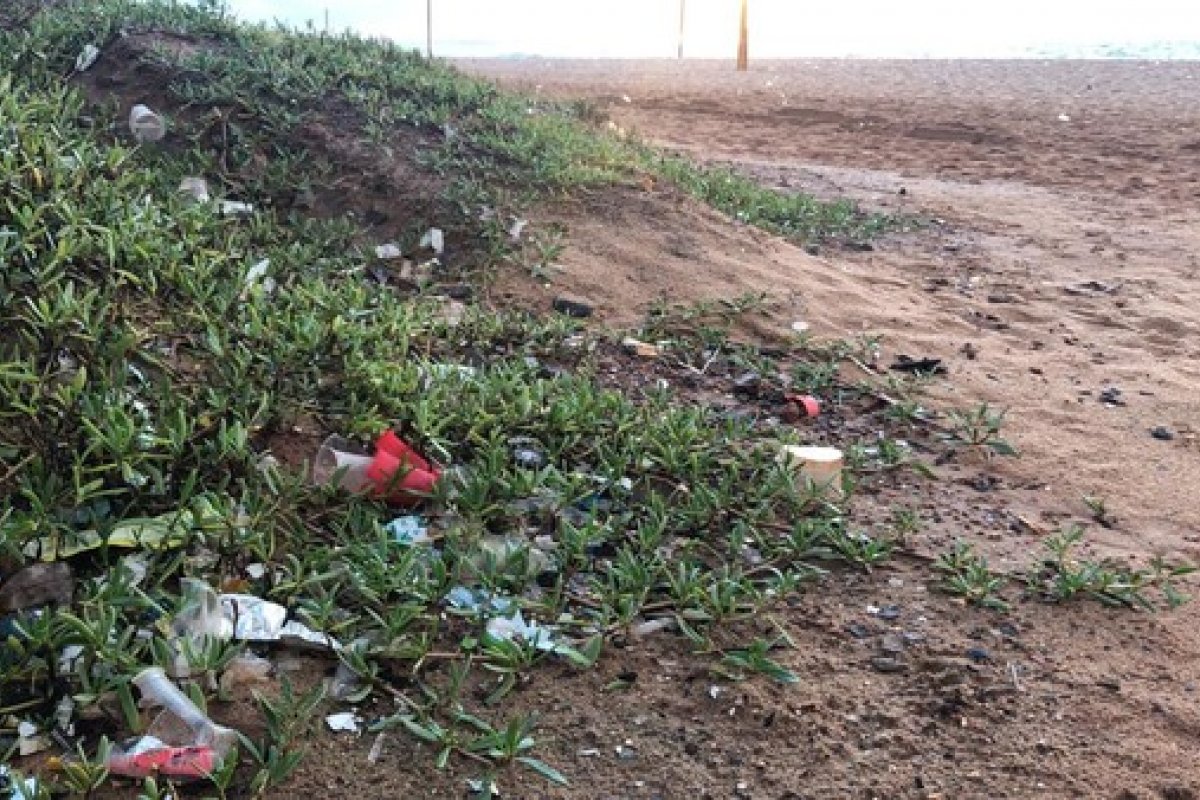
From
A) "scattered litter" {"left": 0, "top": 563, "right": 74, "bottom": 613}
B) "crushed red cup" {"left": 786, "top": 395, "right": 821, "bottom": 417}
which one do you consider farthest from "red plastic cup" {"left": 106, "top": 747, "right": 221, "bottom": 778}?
"crushed red cup" {"left": 786, "top": 395, "right": 821, "bottom": 417}

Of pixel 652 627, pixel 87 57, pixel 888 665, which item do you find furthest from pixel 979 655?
pixel 87 57

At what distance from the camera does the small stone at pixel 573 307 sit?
3.89m

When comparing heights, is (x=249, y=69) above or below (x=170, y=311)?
above

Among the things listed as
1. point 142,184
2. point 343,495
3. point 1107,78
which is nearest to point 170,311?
point 343,495

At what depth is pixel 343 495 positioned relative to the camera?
2.40m

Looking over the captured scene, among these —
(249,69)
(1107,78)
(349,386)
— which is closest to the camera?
(349,386)

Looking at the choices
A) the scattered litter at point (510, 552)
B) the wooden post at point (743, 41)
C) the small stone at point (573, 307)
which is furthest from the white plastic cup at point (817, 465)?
the wooden post at point (743, 41)

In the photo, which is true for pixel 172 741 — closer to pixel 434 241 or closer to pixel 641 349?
pixel 641 349

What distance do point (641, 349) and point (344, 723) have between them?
77.1 inches

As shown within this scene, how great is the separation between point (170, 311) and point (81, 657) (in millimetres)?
1068

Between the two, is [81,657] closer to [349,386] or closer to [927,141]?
[349,386]

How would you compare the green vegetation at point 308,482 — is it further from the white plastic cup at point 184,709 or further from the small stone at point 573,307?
the small stone at point 573,307

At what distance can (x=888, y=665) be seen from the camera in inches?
83.8

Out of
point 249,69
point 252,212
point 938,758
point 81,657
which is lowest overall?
point 938,758
